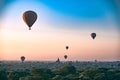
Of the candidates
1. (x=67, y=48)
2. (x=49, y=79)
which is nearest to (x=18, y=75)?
(x=49, y=79)

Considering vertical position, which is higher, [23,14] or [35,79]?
[23,14]

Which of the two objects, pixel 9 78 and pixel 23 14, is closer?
pixel 9 78

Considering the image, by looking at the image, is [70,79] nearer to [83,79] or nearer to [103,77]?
[83,79]

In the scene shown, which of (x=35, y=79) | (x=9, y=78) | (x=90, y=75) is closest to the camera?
(x=35, y=79)

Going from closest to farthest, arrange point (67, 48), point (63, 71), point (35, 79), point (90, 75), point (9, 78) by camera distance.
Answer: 1. point (35, 79)
2. point (9, 78)
3. point (90, 75)
4. point (63, 71)
5. point (67, 48)

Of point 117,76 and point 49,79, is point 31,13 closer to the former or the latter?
point 49,79

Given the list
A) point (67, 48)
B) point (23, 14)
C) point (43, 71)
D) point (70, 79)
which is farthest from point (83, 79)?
point (67, 48)
